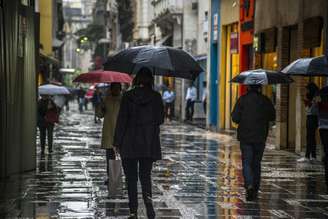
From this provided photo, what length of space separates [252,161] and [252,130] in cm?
50

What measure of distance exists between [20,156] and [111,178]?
12.6 feet

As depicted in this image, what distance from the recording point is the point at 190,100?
127 ft

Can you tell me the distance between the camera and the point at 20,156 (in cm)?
1522

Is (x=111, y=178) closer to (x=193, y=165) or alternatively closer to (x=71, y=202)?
(x=71, y=202)

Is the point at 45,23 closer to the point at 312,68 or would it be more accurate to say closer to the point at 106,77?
the point at 106,77

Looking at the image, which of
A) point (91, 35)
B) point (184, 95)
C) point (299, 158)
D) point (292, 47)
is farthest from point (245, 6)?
point (91, 35)

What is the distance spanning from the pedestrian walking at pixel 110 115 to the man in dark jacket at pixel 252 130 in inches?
77.5

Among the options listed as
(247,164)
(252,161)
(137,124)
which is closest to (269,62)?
(252,161)

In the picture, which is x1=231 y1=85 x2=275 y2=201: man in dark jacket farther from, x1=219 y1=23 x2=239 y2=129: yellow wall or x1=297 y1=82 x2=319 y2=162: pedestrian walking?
x1=219 y1=23 x2=239 y2=129: yellow wall

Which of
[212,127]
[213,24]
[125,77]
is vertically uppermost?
[213,24]

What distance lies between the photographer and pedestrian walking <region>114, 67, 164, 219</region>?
31.8ft

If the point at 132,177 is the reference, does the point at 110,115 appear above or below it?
above

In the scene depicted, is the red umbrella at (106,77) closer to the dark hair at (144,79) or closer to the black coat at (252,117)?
the black coat at (252,117)

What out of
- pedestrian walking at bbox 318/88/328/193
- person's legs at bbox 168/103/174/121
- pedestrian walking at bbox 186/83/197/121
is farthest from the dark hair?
person's legs at bbox 168/103/174/121
